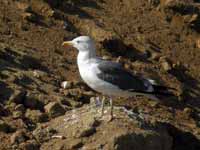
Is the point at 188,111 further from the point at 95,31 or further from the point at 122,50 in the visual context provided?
the point at 95,31

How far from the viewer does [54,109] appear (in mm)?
11484

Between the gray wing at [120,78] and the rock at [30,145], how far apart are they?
1285 millimetres

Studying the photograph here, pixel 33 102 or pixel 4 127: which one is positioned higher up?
pixel 33 102

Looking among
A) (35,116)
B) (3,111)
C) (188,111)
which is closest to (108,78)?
(35,116)

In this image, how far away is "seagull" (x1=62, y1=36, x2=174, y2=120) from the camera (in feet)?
35.2

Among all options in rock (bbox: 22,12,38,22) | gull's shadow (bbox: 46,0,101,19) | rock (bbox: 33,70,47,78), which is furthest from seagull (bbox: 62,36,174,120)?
gull's shadow (bbox: 46,0,101,19)

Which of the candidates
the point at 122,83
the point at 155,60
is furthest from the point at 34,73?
the point at 155,60

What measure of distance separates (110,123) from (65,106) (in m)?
1.28

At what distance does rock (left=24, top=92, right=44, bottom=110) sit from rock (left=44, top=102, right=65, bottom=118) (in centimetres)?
15

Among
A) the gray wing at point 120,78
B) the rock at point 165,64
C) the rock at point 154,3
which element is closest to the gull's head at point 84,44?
the gray wing at point 120,78

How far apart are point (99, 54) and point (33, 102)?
3035 millimetres

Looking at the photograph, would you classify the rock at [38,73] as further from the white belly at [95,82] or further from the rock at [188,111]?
the rock at [188,111]

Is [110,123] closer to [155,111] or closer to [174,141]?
[174,141]

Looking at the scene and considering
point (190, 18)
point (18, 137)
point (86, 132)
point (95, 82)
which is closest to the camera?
point (18, 137)
